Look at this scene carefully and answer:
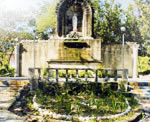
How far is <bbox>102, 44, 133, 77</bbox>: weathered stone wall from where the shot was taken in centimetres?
1675

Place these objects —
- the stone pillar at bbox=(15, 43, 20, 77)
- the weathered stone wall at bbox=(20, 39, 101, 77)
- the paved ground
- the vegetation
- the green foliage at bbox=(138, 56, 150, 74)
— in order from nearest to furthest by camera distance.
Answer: the paved ground
the vegetation
the weathered stone wall at bbox=(20, 39, 101, 77)
the stone pillar at bbox=(15, 43, 20, 77)
the green foliage at bbox=(138, 56, 150, 74)

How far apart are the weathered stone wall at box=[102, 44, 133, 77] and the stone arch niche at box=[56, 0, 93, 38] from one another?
279cm

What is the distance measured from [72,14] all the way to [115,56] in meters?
5.54

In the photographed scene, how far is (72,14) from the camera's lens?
15.3 meters

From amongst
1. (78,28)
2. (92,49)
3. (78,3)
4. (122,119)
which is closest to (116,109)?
(122,119)

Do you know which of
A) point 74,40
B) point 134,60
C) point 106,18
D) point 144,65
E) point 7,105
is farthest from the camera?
point 106,18

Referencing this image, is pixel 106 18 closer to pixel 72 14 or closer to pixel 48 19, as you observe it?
pixel 48 19

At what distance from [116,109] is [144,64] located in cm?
1703

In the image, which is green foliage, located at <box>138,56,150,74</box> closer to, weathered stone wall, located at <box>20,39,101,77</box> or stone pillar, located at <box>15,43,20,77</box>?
weathered stone wall, located at <box>20,39,101,77</box>

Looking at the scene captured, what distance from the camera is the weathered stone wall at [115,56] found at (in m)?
16.8

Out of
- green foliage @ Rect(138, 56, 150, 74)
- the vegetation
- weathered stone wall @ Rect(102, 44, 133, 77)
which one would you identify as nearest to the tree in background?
green foliage @ Rect(138, 56, 150, 74)

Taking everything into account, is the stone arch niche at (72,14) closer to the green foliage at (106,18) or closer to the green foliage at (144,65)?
the green foliage at (144,65)

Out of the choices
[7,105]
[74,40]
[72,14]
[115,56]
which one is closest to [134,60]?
[115,56]

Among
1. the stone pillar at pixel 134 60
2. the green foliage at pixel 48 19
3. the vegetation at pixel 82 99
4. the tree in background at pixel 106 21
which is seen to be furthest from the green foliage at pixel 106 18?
the vegetation at pixel 82 99
